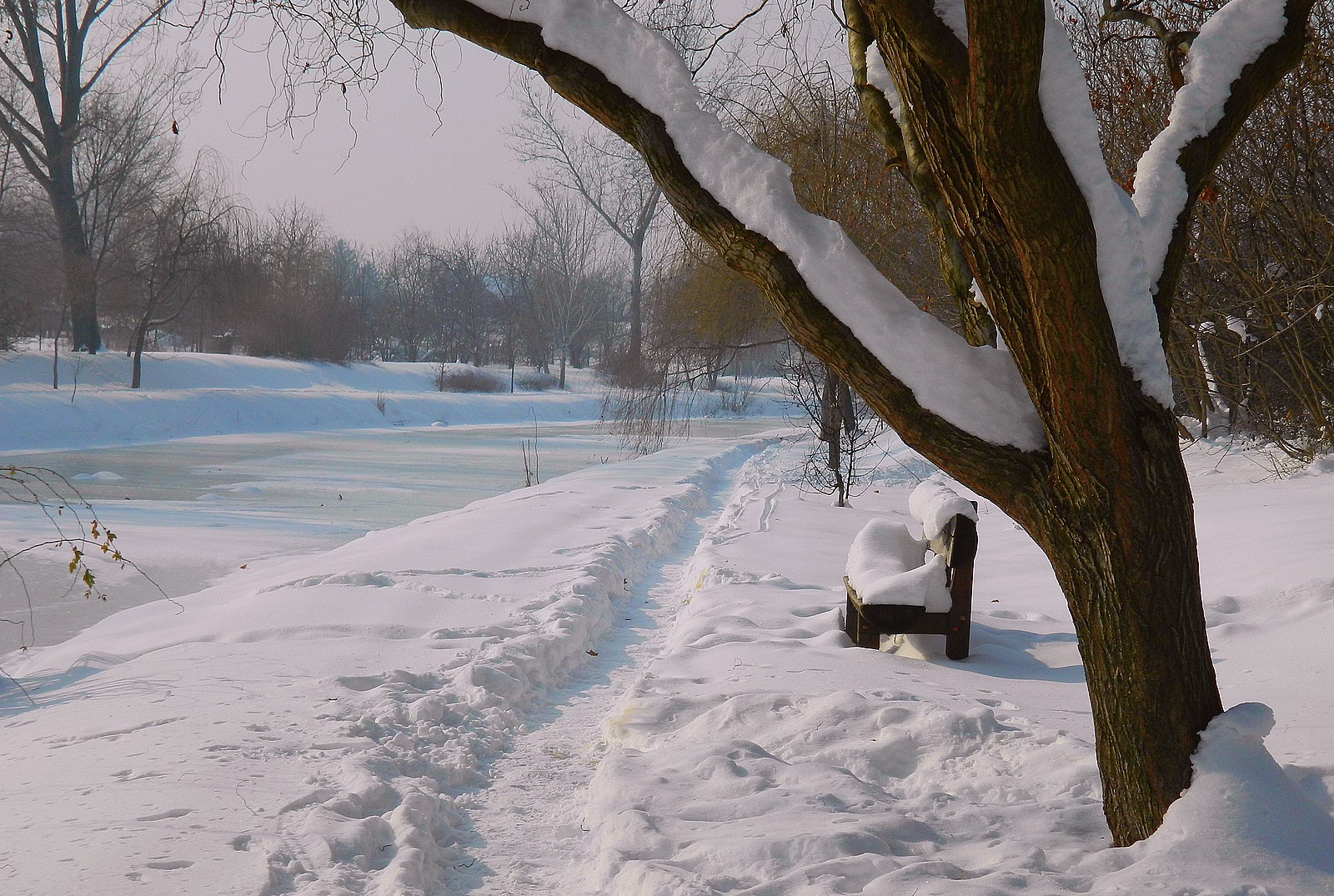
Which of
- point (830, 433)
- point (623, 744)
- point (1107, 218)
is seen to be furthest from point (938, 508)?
point (830, 433)

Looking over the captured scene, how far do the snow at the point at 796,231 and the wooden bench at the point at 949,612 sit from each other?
7.75 feet

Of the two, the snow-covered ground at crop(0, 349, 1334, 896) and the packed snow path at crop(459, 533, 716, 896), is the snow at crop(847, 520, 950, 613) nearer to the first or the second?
the snow-covered ground at crop(0, 349, 1334, 896)

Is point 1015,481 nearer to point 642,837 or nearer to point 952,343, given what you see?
point 952,343

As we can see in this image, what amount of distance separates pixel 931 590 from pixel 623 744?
1.89 metres

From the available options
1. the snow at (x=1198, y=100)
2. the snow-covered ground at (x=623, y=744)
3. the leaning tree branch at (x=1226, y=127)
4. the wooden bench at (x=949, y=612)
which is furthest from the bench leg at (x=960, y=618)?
the snow at (x=1198, y=100)

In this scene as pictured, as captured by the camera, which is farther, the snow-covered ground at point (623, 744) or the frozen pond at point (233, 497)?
the frozen pond at point (233, 497)

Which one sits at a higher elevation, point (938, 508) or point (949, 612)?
point (938, 508)

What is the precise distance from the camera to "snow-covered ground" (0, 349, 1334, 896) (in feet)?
9.02

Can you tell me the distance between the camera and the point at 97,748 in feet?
12.6

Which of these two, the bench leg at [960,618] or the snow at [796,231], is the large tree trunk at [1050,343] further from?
the bench leg at [960,618]

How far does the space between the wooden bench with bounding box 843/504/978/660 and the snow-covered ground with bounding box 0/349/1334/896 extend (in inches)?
5.7

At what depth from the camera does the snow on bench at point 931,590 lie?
498 centimetres

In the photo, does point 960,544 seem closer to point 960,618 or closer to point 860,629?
point 960,618

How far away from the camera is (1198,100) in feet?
9.11
